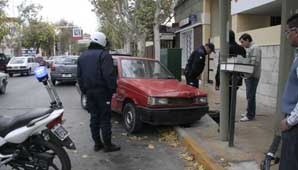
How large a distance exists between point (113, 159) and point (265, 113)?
475 centimetres

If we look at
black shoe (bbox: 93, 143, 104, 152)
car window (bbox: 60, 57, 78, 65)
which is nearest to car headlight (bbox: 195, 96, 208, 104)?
black shoe (bbox: 93, 143, 104, 152)

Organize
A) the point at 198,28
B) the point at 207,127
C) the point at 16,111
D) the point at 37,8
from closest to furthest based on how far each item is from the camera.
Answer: the point at 207,127
the point at 16,111
the point at 198,28
the point at 37,8

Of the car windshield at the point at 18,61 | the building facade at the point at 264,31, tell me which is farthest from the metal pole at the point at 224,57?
the car windshield at the point at 18,61

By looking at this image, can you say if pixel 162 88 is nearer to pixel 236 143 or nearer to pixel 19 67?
pixel 236 143

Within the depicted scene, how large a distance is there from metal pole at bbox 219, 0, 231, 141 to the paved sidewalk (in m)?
0.30

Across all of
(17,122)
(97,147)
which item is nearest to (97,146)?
(97,147)

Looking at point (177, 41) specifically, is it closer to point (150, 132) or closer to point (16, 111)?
point (16, 111)

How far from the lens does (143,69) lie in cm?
973

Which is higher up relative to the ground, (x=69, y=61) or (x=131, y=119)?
(x=69, y=61)

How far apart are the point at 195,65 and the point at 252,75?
6.35 ft

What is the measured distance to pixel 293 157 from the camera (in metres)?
3.78

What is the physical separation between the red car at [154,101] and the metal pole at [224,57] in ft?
4.25

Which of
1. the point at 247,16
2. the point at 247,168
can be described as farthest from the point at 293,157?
the point at 247,16

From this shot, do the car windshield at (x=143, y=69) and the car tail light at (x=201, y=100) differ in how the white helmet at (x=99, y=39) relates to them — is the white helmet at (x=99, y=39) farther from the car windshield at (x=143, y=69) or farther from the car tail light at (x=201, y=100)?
the car tail light at (x=201, y=100)
